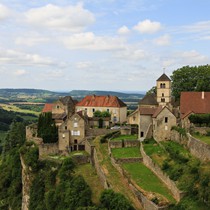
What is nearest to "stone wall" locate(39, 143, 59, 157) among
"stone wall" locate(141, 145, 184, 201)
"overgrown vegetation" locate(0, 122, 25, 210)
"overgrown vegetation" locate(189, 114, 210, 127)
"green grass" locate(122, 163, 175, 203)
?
"overgrown vegetation" locate(0, 122, 25, 210)

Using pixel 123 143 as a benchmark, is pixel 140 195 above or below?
below

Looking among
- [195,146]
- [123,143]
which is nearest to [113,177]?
[195,146]

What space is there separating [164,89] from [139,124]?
11.6m

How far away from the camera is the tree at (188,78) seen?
63.9m

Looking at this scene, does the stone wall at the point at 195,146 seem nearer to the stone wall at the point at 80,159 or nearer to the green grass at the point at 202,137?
the green grass at the point at 202,137

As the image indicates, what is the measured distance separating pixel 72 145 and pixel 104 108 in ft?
57.8

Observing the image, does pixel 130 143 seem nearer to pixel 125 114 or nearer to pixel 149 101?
pixel 149 101

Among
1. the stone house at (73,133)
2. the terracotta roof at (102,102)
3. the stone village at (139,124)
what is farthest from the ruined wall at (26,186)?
the terracotta roof at (102,102)

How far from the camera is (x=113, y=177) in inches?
1469

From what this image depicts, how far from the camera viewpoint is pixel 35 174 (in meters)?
48.2

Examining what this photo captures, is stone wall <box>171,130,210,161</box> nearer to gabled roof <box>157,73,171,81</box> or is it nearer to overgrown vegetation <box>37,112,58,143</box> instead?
gabled roof <box>157,73,171,81</box>

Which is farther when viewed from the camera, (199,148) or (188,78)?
(188,78)

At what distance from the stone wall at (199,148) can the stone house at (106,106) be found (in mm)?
28913

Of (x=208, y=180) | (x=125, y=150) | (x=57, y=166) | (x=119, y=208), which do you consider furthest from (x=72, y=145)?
(x=208, y=180)
